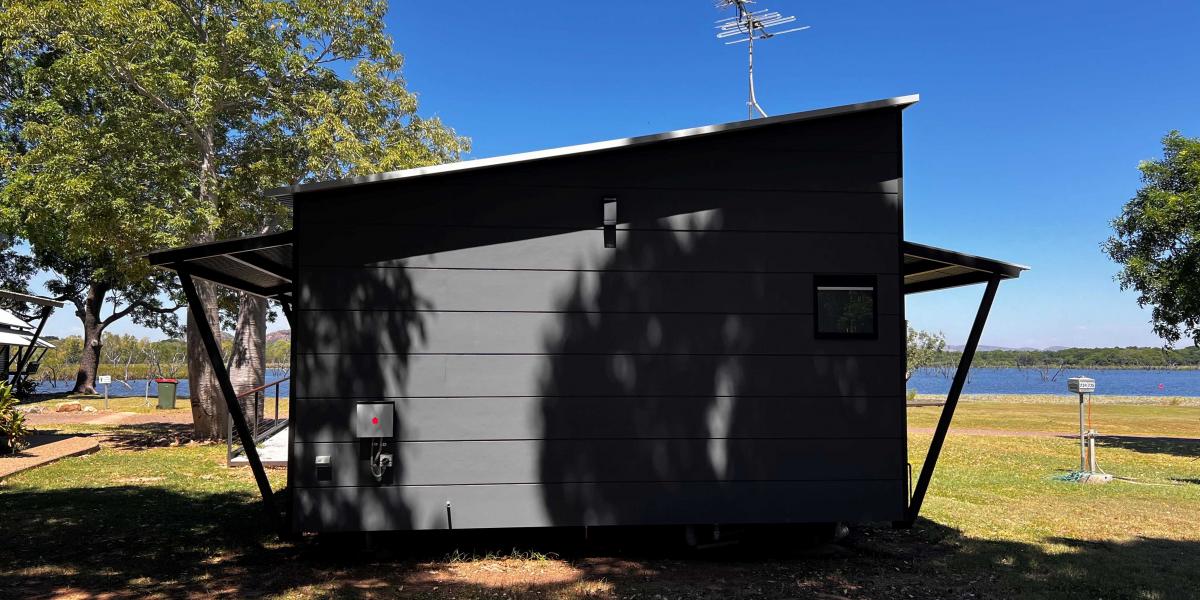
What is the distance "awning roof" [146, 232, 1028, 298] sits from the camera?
552 centimetres

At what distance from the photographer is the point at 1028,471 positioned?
39.8 ft

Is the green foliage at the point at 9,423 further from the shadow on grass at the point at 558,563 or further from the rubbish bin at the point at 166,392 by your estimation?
the rubbish bin at the point at 166,392

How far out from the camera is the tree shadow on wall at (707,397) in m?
5.66

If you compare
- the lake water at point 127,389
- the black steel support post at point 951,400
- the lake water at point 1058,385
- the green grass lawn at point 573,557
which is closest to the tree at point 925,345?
the lake water at point 1058,385

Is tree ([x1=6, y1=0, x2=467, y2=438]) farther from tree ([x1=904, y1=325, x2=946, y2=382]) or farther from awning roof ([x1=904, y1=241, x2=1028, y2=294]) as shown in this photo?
tree ([x1=904, y1=325, x2=946, y2=382])

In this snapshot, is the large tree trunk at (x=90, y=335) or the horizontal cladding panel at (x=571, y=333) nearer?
the horizontal cladding panel at (x=571, y=333)

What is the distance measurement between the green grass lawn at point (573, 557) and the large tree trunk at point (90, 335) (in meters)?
25.5

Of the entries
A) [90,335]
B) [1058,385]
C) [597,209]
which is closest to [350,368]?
[597,209]

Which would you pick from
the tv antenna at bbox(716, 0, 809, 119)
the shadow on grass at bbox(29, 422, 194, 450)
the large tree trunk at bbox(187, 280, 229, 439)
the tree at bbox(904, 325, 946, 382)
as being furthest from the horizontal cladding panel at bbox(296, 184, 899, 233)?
the tree at bbox(904, 325, 946, 382)

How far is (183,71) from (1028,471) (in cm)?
1558

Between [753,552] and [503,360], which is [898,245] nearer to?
[753,552]

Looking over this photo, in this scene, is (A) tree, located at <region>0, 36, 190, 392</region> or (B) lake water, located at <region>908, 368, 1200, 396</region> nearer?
(A) tree, located at <region>0, 36, 190, 392</region>

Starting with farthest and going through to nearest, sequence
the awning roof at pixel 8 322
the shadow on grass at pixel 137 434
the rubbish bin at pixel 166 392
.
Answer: the rubbish bin at pixel 166 392 → the awning roof at pixel 8 322 → the shadow on grass at pixel 137 434

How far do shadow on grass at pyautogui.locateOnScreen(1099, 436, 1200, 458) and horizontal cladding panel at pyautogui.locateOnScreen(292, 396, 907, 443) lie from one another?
1369 centimetres
